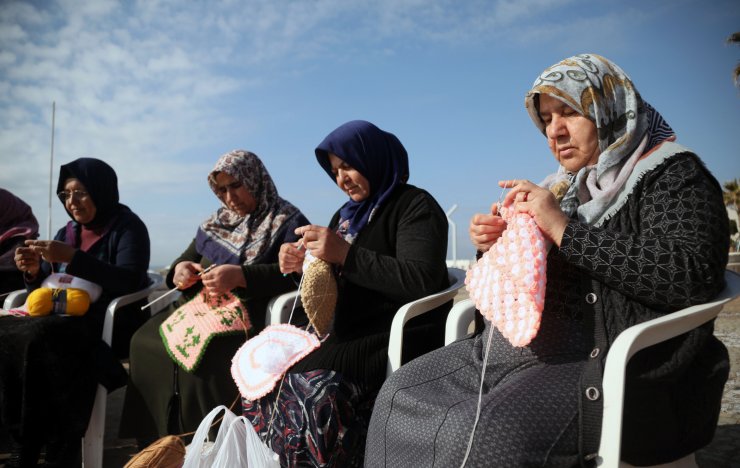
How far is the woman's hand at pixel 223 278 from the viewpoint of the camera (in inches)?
111

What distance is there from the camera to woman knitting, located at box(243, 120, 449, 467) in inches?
82.4

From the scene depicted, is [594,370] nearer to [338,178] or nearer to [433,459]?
[433,459]

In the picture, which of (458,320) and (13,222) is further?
(13,222)

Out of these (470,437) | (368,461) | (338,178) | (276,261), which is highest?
(338,178)

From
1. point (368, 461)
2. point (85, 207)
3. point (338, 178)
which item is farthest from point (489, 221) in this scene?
point (85, 207)

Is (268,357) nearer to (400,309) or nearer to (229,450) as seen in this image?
(229,450)

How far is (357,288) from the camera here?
2.48 meters

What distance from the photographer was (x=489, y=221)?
182 centimetres

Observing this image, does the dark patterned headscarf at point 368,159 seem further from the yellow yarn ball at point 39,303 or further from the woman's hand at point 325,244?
the yellow yarn ball at point 39,303

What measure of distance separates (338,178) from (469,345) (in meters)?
1.18

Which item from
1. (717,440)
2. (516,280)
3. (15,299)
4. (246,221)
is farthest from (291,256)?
(717,440)

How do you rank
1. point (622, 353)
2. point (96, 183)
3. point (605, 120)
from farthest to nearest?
point (96, 183) → point (605, 120) → point (622, 353)

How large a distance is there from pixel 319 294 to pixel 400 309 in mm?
378

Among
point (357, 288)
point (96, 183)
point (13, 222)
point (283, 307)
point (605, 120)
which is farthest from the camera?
point (13, 222)
